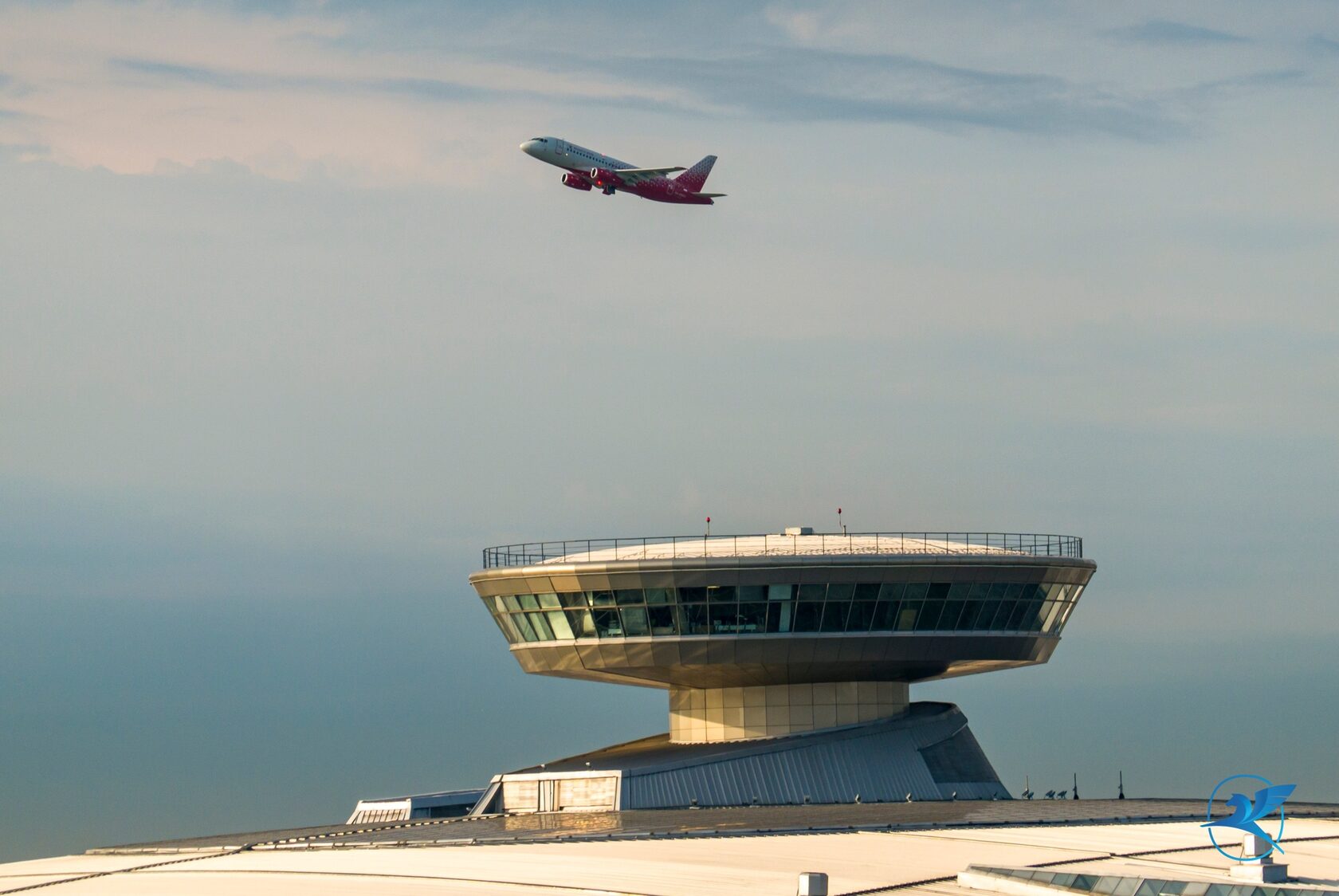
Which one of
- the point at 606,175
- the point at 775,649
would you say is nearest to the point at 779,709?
the point at 775,649

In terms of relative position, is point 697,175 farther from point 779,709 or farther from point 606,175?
point 779,709

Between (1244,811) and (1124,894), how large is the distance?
390cm

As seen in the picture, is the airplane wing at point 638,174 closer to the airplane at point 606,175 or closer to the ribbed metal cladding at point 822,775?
the airplane at point 606,175

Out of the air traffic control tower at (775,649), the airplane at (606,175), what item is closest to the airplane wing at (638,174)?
the airplane at (606,175)

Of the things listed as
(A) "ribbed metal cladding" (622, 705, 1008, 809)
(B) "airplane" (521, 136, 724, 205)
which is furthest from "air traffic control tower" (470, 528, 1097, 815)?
(B) "airplane" (521, 136, 724, 205)

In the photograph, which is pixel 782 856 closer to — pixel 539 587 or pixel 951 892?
pixel 951 892

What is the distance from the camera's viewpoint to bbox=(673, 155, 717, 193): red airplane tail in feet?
403

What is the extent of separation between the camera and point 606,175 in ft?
376

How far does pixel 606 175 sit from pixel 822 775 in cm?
4656

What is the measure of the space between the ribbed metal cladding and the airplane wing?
1677 inches

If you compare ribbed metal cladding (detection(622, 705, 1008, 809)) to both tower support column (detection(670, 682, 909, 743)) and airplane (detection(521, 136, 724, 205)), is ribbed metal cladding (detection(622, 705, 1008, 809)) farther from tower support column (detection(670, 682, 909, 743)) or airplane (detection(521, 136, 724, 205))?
airplane (detection(521, 136, 724, 205))

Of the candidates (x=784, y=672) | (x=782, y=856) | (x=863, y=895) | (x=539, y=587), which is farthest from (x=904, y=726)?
(x=863, y=895)

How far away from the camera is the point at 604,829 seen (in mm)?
66062

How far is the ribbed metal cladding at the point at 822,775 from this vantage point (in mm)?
76062
